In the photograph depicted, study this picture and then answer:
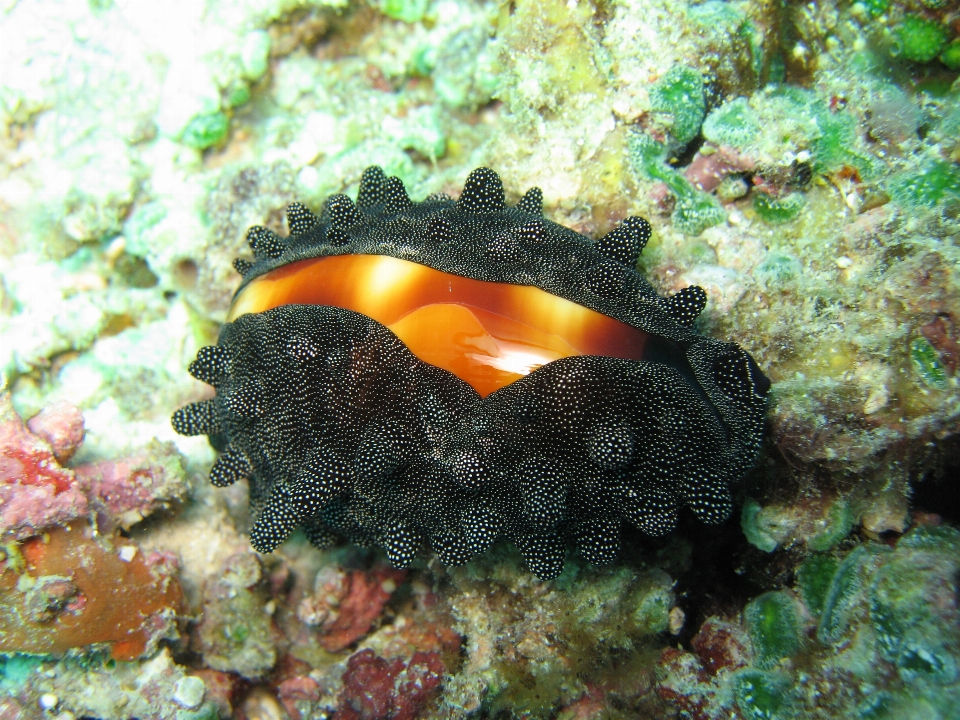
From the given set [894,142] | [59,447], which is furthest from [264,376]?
[894,142]

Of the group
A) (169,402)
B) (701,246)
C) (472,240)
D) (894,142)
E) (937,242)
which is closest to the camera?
(937,242)

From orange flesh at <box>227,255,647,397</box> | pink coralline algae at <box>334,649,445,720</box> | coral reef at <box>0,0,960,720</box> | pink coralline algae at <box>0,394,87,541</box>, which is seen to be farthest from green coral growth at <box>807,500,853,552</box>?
pink coralline algae at <box>0,394,87,541</box>

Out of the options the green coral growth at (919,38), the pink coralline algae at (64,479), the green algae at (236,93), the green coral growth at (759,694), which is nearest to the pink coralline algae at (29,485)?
the pink coralline algae at (64,479)

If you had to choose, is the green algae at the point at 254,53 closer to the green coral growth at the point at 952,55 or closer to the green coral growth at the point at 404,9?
the green coral growth at the point at 404,9

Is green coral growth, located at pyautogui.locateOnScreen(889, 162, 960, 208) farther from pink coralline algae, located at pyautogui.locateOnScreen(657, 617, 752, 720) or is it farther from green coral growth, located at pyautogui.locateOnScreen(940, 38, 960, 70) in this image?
pink coralline algae, located at pyautogui.locateOnScreen(657, 617, 752, 720)

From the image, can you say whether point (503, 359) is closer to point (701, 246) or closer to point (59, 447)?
point (701, 246)

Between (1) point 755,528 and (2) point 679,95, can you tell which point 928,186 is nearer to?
(2) point 679,95
